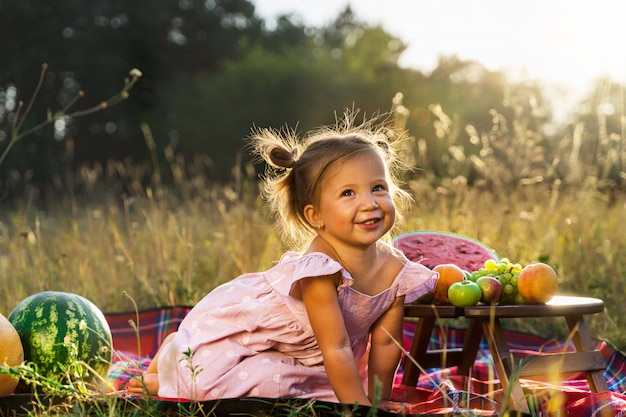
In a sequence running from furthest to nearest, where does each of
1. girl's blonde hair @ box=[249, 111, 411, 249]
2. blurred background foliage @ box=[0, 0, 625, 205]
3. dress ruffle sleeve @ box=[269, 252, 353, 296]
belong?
1. blurred background foliage @ box=[0, 0, 625, 205]
2. girl's blonde hair @ box=[249, 111, 411, 249]
3. dress ruffle sleeve @ box=[269, 252, 353, 296]

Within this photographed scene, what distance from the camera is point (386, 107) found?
23.0m

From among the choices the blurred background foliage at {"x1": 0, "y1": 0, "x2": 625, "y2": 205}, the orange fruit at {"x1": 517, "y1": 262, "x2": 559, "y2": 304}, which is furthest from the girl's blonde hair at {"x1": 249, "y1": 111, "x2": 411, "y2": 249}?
the blurred background foliage at {"x1": 0, "y1": 0, "x2": 625, "y2": 205}

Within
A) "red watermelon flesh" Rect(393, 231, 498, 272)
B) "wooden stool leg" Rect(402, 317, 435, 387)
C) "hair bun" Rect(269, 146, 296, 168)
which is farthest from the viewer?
"red watermelon flesh" Rect(393, 231, 498, 272)

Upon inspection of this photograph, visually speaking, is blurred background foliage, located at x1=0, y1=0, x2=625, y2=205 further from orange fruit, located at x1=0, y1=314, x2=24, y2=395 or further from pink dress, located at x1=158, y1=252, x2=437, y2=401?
orange fruit, located at x1=0, y1=314, x2=24, y2=395

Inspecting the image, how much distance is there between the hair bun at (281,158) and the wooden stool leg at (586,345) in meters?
1.50

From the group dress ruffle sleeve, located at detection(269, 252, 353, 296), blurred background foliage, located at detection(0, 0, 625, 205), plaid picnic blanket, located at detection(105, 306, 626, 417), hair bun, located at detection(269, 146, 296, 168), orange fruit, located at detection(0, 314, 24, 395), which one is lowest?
plaid picnic blanket, located at detection(105, 306, 626, 417)

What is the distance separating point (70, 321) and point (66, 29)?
87.6 ft

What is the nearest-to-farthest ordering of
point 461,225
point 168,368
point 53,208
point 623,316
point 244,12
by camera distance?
point 168,368, point 623,316, point 461,225, point 53,208, point 244,12

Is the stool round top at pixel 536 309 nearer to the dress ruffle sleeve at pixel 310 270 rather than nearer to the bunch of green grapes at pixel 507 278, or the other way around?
the bunch of green grapes at pixel 507 278

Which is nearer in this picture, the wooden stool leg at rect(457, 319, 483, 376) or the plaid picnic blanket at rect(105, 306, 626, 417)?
the plaid picnic blanket at rect(105, 306, 626, 417)

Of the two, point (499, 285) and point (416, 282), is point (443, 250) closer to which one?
point (416, 282)

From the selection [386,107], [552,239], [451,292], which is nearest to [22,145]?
[386,107]

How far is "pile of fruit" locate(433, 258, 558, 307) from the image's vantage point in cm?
330

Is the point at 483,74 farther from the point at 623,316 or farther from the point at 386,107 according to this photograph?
the point at 623,316
